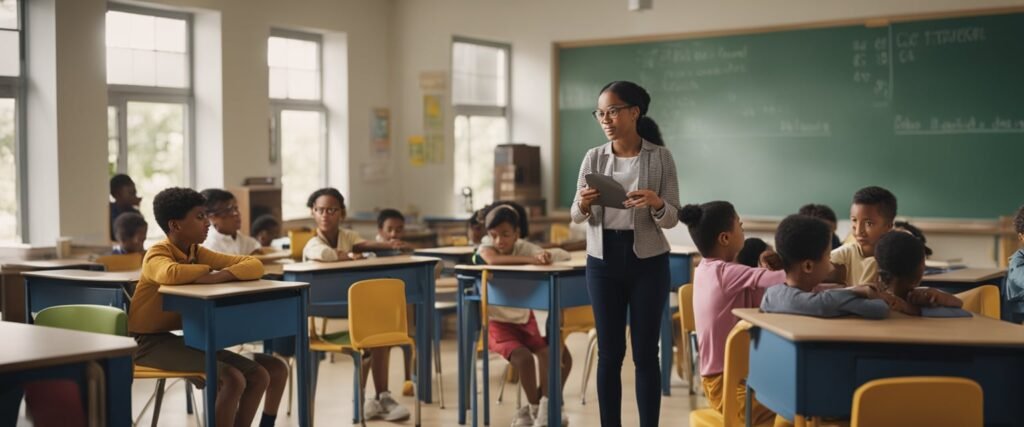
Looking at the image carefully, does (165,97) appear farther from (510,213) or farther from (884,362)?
(884,362)

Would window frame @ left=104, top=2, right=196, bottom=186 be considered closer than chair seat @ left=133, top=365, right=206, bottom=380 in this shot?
No

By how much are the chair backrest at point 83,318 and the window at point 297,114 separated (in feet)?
16.3

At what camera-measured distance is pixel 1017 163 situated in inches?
284

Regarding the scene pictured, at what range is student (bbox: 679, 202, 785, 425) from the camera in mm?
3371

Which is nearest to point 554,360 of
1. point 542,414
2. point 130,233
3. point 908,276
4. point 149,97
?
point 542,414

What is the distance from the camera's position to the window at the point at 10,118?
6625mm

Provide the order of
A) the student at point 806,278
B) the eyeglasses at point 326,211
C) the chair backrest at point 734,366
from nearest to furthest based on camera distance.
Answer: the student at point 806,278 → the chair backrest at point 734,366 → the eyeglasses at point 326,211

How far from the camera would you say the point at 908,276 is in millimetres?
3021

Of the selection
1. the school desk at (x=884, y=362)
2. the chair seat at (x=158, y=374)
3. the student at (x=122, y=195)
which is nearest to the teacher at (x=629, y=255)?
the school desk at (x=884, y=362)

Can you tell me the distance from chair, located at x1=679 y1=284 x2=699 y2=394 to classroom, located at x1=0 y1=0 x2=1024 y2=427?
0.07 feet

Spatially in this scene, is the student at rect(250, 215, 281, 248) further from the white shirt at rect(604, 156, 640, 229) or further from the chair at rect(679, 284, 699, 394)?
the white shirt at rect(604, 156, 640, 229)

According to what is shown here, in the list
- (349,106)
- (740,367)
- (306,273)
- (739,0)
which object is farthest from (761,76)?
(740,367)

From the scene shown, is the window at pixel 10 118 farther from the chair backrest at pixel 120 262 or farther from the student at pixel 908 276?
the student at pixel 908 276

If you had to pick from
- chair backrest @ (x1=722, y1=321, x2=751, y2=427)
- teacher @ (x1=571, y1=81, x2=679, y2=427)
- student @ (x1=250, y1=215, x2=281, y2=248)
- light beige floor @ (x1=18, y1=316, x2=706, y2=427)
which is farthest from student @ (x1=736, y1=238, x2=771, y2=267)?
student @ (x1=250, y1=215, x2=281, y2=248)
